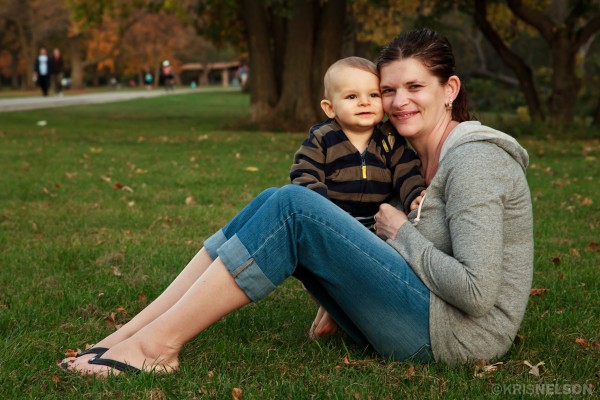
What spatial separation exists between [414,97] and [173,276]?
2.47 meters

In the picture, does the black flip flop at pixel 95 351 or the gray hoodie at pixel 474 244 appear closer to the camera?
the gray hoodie at pixel 474 244

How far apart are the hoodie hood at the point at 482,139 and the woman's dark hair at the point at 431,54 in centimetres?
26

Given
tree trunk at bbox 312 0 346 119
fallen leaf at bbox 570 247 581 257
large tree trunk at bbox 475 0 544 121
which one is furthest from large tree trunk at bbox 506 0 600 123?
fallen leaf at bbox 570 247 581 257

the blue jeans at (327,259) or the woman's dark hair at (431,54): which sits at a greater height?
the woman's dark hair at (431,54)

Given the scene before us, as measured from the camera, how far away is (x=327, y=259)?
3.39m

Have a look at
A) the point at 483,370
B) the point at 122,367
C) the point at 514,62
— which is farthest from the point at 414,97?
the point at 514,62

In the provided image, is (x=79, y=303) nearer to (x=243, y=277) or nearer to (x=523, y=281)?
(x=243, y=277)

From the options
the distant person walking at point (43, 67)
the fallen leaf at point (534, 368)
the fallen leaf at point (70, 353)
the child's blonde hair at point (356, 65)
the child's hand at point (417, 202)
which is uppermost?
the child's blonde hair at point (356, 65)

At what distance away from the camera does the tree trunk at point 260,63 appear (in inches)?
776

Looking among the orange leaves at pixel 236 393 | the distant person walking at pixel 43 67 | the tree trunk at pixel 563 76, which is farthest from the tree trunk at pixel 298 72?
the distant person walking at pixel 43 67

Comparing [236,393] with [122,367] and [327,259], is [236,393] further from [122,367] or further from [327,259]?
[327,259]

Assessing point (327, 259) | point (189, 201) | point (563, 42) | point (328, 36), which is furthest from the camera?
Answer: point (328, 36)

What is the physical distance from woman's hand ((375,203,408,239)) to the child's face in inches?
19.4

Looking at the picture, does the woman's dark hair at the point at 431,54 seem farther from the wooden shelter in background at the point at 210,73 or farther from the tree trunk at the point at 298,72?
the wooden shelter in background at the point at 210,73
